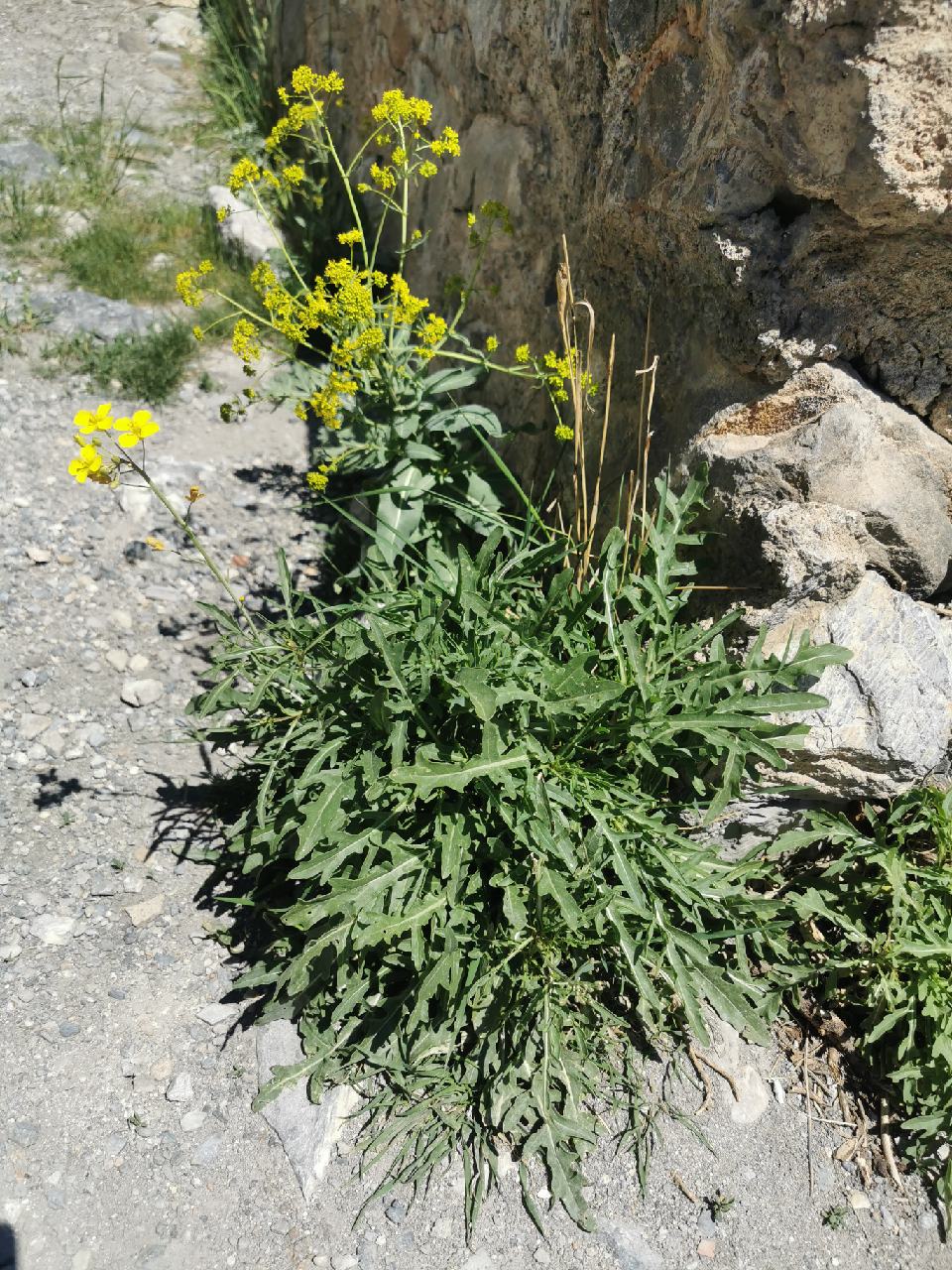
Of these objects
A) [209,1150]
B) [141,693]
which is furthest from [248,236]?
[209,1150]

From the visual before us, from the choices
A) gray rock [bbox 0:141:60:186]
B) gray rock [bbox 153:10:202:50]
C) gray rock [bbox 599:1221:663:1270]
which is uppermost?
gray rock [bbox 153:10:202:50]

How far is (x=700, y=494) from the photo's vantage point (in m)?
2.75

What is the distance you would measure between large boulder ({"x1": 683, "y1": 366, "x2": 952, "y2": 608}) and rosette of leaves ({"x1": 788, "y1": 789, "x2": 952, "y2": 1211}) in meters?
0.62

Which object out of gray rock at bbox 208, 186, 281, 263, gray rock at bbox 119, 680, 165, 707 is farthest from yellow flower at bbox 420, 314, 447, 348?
gray rock at bbox 208, 186, 281, 263

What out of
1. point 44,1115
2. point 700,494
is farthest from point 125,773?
point 700,494

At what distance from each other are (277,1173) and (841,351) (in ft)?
7.93

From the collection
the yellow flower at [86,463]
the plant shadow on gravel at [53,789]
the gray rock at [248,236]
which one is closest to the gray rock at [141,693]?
the plant shadow on gravel at [53,789]

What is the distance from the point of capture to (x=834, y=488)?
2.65m

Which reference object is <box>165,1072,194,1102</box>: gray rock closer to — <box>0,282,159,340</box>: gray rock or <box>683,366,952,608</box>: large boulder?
<box>683,366,952,608</box>: large boulder

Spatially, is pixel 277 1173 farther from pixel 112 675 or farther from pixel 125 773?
pixel 112 675

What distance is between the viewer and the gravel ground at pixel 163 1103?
2.47 m

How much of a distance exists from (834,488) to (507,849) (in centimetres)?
120

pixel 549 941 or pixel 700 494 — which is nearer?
pixel 549 941

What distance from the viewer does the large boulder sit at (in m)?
2.64
